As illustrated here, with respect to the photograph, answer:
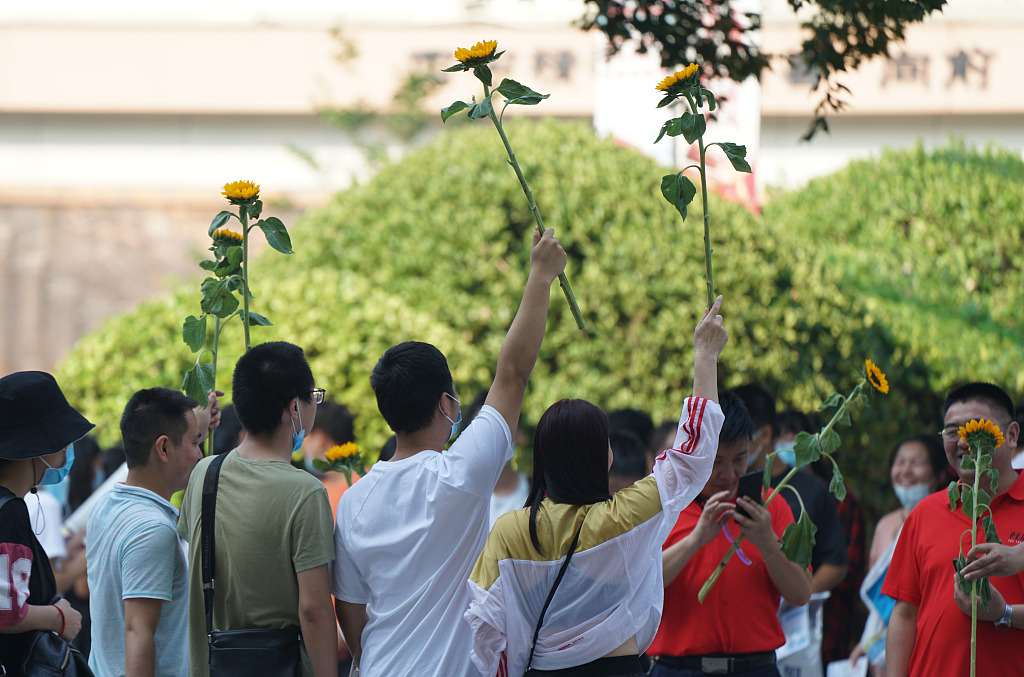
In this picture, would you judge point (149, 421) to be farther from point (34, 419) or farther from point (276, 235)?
point (276, 235)

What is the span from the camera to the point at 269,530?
2.88 m

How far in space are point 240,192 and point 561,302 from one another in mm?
3805

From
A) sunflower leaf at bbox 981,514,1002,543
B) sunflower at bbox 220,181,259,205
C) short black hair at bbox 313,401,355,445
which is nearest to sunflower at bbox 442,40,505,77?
sunflower at bbox 220,181,259,205

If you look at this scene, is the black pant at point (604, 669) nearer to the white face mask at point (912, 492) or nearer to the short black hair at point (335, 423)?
the short black hair at point (335, 423)

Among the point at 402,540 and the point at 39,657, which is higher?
the point at 402,540

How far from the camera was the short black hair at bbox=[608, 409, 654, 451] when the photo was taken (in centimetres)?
578

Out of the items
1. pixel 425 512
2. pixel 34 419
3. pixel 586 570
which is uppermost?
pixel 34 419

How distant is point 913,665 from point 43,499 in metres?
3.96

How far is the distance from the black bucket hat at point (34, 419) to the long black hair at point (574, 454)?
140cm

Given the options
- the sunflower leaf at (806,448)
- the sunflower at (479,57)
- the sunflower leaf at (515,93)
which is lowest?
the sunflower leaf at (806,448)

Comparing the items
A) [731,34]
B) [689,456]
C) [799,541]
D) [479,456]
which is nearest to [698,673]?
[799,541]

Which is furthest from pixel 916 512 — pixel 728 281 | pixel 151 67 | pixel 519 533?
pixel 151 67

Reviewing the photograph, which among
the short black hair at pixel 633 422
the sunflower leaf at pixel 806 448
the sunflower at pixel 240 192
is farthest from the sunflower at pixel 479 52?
the short black hair at pixel 633 422

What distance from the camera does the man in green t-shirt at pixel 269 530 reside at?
286 cm
